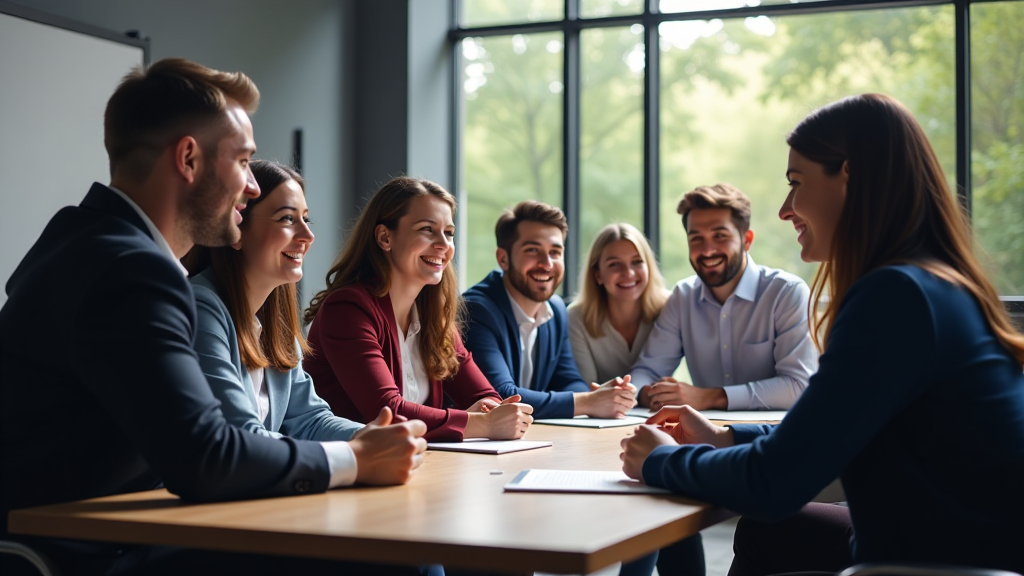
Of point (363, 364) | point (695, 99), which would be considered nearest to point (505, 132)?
point (695, 99)

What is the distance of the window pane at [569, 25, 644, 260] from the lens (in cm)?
569

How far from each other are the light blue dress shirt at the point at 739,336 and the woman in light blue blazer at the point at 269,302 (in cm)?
175

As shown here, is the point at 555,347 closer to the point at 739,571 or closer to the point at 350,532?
the point at 739,571

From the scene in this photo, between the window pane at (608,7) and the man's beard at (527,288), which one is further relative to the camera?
the window pane at (608,7)

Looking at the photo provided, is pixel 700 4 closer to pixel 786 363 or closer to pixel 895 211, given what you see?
pixel 786 363

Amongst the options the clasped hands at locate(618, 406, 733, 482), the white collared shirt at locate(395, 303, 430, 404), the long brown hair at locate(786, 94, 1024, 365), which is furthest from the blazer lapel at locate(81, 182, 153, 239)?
the white collared shirt at locate(395, 303, 430, 404)

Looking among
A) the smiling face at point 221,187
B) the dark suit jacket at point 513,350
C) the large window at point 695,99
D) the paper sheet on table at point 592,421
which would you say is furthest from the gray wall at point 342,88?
the smiling face at point 221,187

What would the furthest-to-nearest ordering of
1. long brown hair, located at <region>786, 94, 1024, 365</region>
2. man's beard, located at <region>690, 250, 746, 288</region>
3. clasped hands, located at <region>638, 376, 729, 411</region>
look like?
1. man's beard, located at <region>690, 250, 746, 288</region>
2. clasped hands, located at <region>638, 376, 729, 411</region>
3. long brown hair, located at <region>786, 94, 1024, 365</region>

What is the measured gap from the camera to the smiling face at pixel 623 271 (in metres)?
4.04

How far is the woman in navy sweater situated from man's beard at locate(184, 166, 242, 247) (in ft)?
2.90

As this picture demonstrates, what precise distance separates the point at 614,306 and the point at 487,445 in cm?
185

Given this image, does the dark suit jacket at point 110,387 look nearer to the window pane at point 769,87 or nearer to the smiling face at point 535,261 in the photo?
the smiling face at point 535,261

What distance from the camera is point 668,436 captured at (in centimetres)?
183

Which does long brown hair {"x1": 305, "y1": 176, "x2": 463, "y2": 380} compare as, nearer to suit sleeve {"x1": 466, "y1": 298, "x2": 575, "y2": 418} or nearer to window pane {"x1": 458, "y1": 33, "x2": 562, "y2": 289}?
suit sleeve {"x1": 466, "y1": 298, "x2": 575, "y2": 418}
